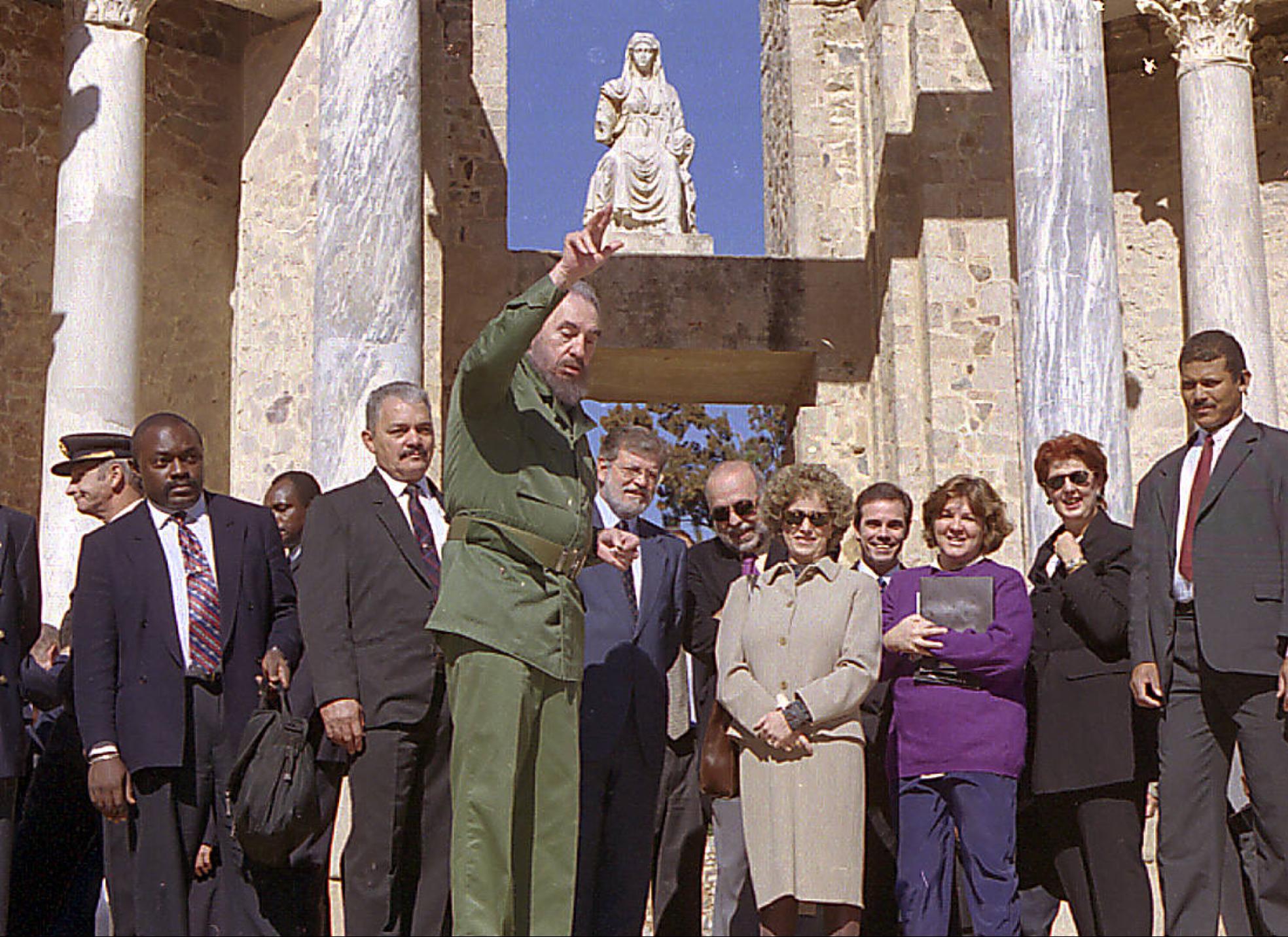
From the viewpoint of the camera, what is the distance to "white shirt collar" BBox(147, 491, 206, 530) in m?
5.75

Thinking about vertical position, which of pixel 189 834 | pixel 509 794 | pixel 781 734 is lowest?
pixel 189 834

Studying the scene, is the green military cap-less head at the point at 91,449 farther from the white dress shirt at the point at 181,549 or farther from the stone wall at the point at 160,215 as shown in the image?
the stone wall at the point at 160,215

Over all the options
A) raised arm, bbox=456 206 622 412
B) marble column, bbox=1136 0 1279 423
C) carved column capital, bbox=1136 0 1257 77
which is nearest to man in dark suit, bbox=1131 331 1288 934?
raised arm, bbox=456 206 622 412

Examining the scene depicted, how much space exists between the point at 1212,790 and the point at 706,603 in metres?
1.91

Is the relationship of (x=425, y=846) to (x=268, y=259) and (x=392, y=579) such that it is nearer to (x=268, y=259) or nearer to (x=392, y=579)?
(x=392, y=579)

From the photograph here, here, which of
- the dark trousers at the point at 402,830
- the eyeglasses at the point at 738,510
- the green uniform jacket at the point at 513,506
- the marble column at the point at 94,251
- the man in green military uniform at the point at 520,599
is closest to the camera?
the man in green military uniform at the point at 520,599

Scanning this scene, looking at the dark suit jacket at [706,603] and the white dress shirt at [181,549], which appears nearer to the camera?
the white dress shirt at [181,549]

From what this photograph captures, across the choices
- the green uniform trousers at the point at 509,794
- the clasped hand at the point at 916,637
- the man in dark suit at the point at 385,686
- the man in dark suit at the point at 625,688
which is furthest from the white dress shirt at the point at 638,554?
the green uniform trousers at the point at 509,794

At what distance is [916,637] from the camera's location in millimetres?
5930

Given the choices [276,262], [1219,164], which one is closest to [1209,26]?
[1219,164]

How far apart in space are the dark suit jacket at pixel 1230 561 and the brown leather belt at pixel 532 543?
6.37 ft

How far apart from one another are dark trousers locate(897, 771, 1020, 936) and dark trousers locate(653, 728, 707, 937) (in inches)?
30.5

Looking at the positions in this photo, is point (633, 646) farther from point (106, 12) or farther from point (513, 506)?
point (106, 12)

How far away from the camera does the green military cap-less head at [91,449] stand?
629 centimetres
